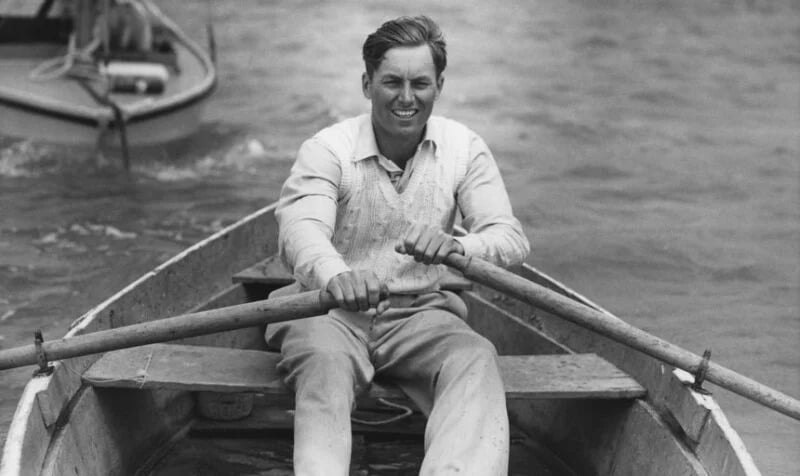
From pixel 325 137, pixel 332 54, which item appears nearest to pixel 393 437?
pixel 325 137

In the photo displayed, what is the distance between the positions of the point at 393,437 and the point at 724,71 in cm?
1125

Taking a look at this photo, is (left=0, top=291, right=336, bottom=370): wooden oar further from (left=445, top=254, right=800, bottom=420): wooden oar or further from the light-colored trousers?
(left=445, top=254, right=800, bottom=420): wooden oar

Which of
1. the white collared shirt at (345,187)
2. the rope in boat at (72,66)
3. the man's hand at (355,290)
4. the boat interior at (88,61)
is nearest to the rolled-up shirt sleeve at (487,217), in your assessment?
the white collared shirt at (345,187)

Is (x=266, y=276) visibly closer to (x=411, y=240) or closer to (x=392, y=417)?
(x=392, y=417)

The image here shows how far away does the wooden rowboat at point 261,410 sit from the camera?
3.35m

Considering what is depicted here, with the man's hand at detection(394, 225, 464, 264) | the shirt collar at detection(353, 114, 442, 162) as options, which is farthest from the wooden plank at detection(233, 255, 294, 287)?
the man's hand at detection(394, 225, 464, 264)

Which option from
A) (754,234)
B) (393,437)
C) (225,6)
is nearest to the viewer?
(393,437)

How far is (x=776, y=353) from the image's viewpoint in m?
6.75

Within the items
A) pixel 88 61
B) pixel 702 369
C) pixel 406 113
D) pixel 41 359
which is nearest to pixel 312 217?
pixel 406 113

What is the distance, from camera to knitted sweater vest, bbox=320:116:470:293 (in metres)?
3.58

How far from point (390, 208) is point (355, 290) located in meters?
0.55

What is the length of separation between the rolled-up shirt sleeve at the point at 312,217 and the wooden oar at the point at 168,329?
11 centimetres

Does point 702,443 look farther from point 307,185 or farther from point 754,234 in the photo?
point 754,234

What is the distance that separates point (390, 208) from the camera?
358 centimetres
